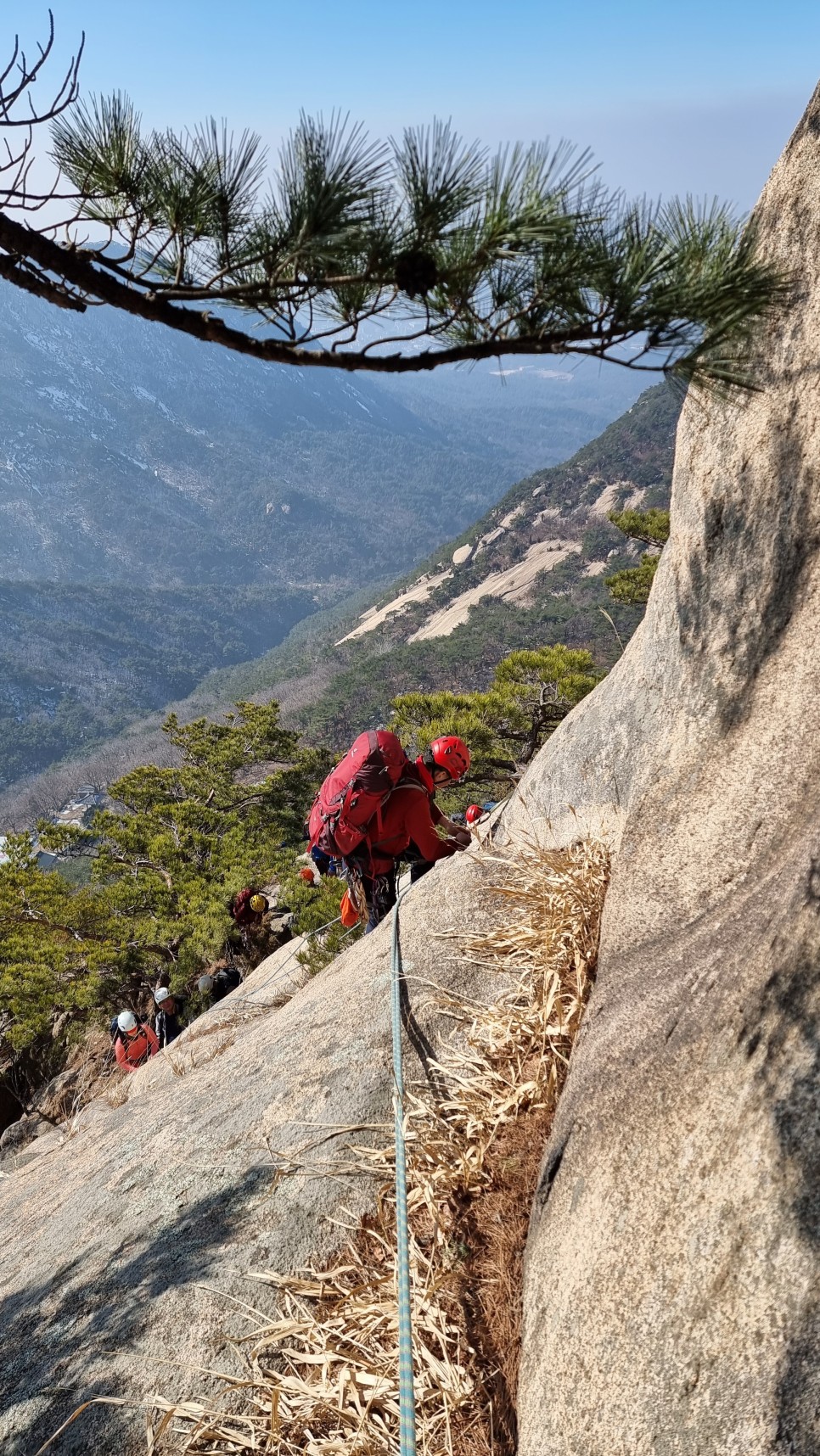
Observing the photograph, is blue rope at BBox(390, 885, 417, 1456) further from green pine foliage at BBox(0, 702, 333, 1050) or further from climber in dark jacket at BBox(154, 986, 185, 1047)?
climber in dark jacket at BBox(154, 986, 185, 1047)

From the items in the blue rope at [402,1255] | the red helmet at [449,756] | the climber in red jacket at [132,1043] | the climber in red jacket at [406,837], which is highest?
the red helmet at [449,756]

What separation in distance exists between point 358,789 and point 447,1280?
3.13 metres

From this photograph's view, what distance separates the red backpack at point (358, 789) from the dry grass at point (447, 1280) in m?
1.90

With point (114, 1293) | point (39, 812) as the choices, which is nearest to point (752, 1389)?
point (114, 1293)

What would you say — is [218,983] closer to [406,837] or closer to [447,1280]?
[406,837]

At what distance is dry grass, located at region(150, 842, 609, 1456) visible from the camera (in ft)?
8.32

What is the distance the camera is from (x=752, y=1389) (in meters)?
1.80

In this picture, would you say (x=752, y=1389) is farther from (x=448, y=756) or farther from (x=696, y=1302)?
(x=448, y=756)

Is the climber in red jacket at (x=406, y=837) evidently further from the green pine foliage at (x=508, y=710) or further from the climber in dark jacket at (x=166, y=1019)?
the climber in dark jacket at (x=166, y=1019)

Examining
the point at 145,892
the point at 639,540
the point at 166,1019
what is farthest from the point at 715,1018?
the point at 639,540

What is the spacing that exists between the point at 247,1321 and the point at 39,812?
132182 mm

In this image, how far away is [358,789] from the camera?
5547mm

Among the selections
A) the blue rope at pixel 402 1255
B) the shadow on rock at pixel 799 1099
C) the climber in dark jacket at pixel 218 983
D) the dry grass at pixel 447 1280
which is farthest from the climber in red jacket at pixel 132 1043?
the shadow on rock at pixel 799 1099

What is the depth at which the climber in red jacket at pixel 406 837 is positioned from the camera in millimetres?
5828
